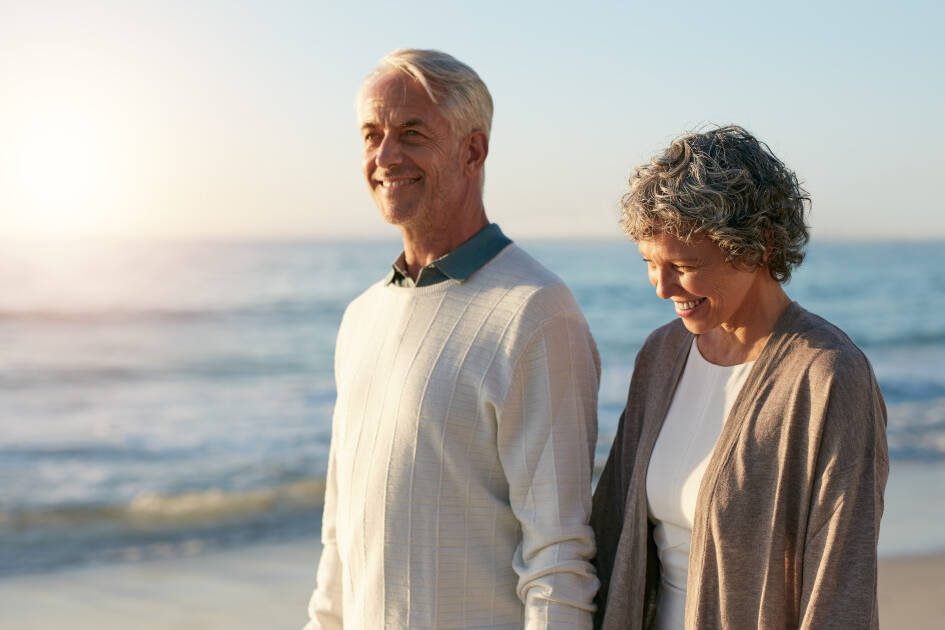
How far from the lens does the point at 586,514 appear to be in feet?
7.20

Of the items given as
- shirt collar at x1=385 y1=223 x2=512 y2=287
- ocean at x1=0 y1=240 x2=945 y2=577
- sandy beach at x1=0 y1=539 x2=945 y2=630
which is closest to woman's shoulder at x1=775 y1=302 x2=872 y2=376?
shirt collar at x1=385 y1=223 x2=512 y2=287

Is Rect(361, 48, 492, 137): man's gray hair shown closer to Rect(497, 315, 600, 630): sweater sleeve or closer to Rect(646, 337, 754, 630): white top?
Rect(497, 315, 600, 630): sweater sleeve

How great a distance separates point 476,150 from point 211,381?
12175 millimetres

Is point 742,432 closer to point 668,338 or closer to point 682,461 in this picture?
point 682,461

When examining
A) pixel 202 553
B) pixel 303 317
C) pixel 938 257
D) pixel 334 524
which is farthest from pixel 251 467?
pixel 938 257

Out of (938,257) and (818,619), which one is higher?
(938,257)

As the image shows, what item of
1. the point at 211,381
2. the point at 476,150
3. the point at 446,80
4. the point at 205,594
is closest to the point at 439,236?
A: the point at 476,150

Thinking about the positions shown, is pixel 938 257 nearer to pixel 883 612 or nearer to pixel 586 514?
pixel 883 612

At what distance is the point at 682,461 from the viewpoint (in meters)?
2.14

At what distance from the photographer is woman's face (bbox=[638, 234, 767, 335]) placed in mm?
2031

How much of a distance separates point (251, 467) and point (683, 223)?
7507mm

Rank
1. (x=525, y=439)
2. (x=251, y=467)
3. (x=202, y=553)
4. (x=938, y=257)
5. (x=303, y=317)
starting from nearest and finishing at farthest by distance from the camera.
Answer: (x=525, y=439), (x=202, y=553), (x=251, y=467), (x=303, y=317), (x=938, y=257)

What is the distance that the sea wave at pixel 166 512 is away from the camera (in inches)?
282

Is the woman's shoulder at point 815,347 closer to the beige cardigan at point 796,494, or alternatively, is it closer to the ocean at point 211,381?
the beige cardigan at point 796,494
